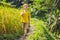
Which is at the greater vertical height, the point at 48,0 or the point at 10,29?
the point at 48,0

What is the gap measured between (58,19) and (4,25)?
6.79 ft

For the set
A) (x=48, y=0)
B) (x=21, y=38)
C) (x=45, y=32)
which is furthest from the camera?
(x=48, y=0)

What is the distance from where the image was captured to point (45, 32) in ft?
23.2

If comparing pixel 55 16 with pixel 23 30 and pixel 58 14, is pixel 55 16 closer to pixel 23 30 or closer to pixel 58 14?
pixel 58 14

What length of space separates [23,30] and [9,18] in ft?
2.41

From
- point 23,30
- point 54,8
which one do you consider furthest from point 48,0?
point 23,30

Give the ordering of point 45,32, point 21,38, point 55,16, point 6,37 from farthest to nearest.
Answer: point 55,16 < point 21,38 < point 6,37 < point 45,32

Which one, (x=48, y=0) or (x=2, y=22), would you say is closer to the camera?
(x=2, y=22)

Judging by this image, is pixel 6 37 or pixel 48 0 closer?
pixel 6 37

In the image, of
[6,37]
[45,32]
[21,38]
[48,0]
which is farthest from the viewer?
[48,0]

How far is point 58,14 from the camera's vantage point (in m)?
10.1

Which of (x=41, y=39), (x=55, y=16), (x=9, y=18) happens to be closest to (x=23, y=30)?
(x=9, y=18)

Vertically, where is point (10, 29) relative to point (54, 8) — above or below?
below

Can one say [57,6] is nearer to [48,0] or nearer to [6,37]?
[48,0]
